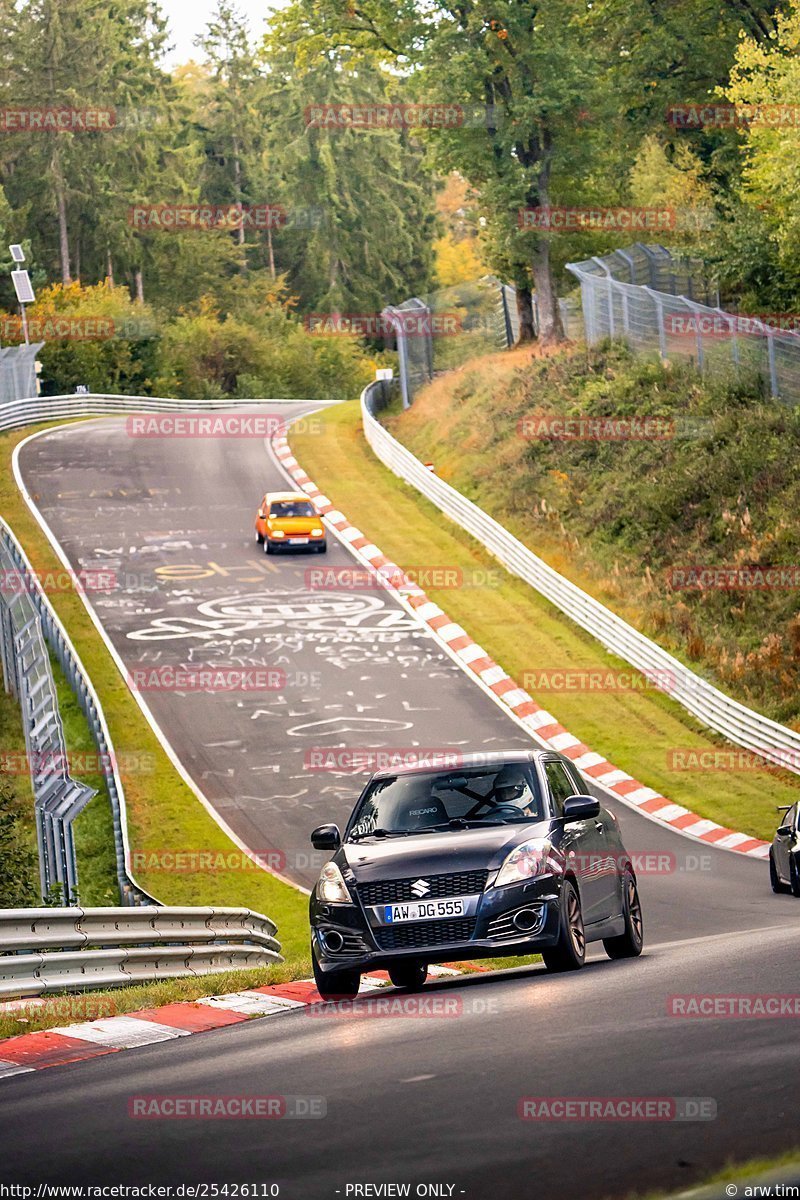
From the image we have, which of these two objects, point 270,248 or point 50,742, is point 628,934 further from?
point 270,248

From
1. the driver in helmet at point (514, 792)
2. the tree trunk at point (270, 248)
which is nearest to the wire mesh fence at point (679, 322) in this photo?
the driver in helmet at point (514, 792)

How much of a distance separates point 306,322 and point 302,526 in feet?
242

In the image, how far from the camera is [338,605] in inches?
1446

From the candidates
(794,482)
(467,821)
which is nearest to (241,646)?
(794,482)

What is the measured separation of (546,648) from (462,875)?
22.9 m

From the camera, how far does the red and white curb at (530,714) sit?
977 inches

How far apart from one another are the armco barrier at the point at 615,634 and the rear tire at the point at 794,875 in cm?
892

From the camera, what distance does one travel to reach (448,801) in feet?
39.4

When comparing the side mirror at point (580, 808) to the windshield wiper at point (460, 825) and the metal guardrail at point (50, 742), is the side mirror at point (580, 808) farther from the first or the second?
the metal guardrail at point (50, 742)

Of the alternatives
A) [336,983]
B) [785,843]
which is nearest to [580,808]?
[336,983]

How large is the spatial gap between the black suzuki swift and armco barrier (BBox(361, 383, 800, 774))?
16.1m

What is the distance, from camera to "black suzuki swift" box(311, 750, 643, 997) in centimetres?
1091

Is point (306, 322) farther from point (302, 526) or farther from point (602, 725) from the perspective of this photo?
point (602, 725)

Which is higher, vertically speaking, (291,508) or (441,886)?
(441,886)
